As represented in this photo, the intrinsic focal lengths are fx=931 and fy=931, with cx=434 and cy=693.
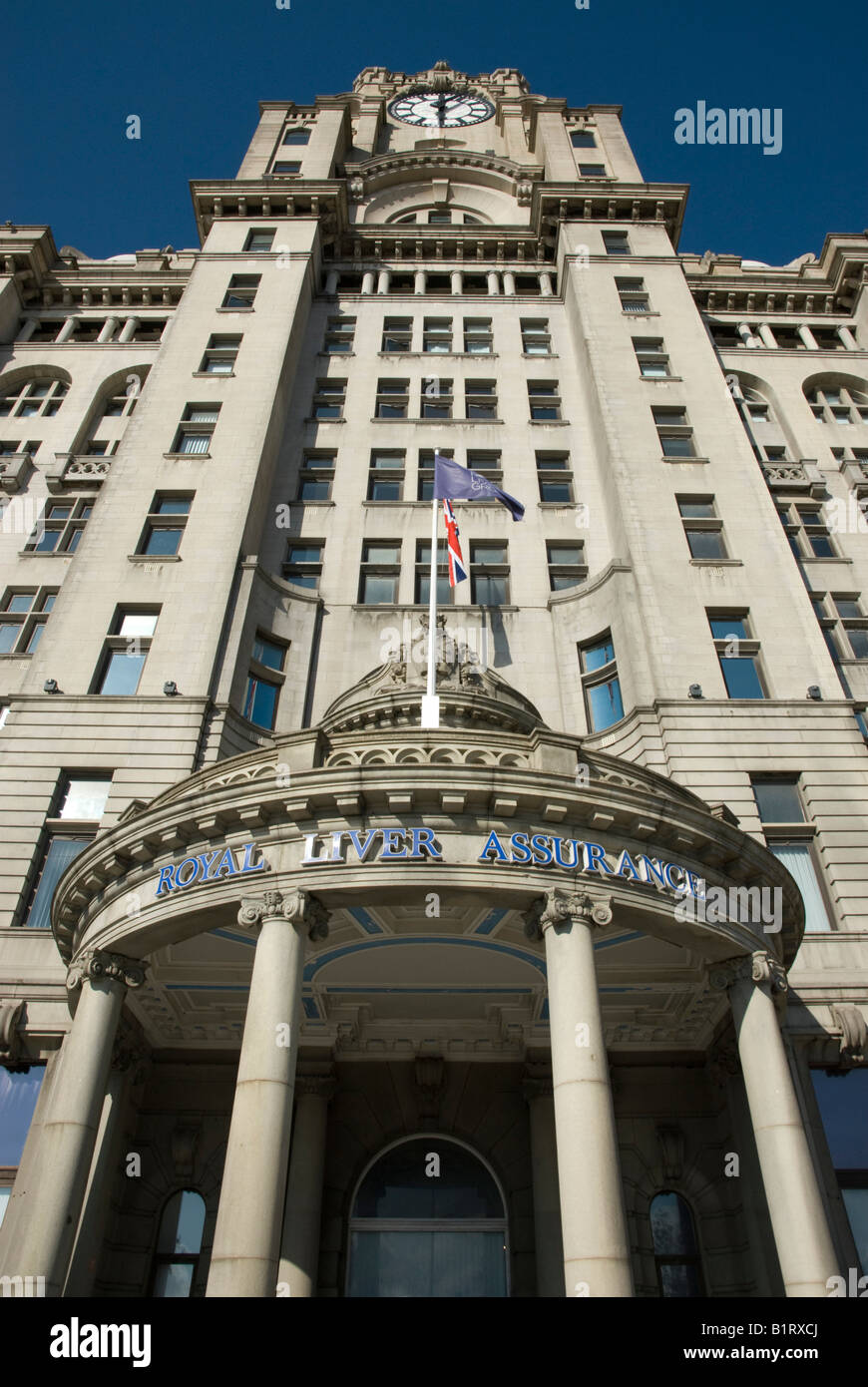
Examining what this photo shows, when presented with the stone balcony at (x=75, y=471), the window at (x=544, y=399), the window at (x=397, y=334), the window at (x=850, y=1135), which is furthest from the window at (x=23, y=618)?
the window at (x=850, y=1135)

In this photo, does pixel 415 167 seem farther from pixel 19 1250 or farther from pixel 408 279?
pixel 19 1250

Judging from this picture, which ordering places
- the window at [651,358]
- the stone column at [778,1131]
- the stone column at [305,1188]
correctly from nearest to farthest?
Answer: 1. the stone column at [778,1131]
2. the stone column at [305,1188]
3. the window at [651,358]

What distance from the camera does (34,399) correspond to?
146 feet

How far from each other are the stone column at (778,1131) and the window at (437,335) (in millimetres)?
35126

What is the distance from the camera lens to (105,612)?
30031 millimetres

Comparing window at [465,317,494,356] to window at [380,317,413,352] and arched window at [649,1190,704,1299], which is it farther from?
arched window at [649,1190,704,1299]

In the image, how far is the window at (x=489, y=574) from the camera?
111 feet

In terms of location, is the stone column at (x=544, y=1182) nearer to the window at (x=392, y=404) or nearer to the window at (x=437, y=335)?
the window at (x=392, y=404)

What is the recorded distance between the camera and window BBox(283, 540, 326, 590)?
35.0 m

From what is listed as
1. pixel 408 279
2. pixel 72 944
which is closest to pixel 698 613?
pixel 72 944

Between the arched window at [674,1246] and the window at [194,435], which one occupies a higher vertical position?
the window at [194,435]

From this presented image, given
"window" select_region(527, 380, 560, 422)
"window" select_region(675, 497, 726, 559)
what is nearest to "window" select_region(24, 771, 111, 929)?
"window" select_region(675, 497, 726, 559)

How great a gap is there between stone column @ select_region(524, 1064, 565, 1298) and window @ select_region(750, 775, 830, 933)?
7909 millimetres
